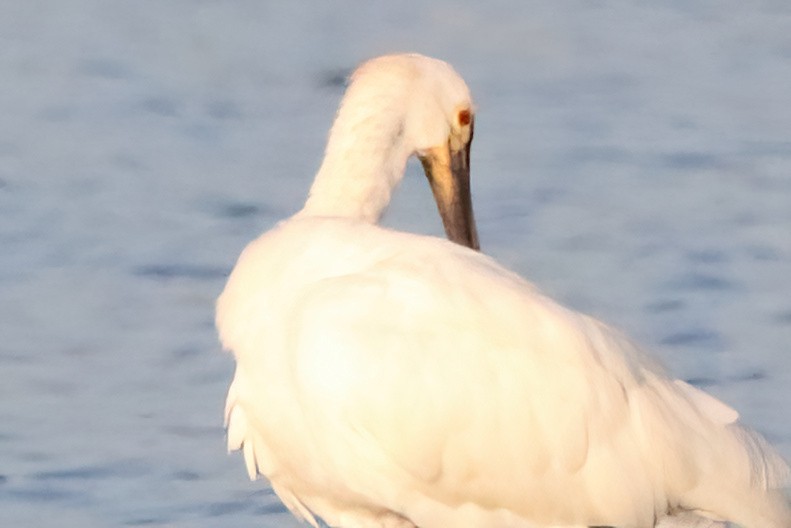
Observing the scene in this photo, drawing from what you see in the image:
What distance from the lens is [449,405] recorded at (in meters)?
7.18

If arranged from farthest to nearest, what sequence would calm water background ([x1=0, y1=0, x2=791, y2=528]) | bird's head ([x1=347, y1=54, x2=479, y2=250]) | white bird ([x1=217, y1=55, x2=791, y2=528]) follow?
calm water background ([x1=0, y1=0, x2=791, y2=528]), bird's head ([x1=347, y1=54, x2=479, y2=250]), white bird ([x1=217, y1=55, x2=791, y2=528])

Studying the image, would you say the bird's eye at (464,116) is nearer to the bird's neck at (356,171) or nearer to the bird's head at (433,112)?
the bird's head at (433,112)

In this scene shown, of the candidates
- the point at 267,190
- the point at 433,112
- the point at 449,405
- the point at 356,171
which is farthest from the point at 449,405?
the point at 267,190

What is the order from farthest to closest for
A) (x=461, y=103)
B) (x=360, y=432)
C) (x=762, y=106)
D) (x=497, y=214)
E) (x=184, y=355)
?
(x=762, y=106), (x=497, y=214), (x=184, y=355), (x=461, y=103), (x=360, y=432)

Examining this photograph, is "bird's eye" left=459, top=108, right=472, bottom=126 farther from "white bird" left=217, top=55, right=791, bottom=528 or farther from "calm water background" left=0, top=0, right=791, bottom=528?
"calm water background" left=0, top=0, right=791, bottom=528

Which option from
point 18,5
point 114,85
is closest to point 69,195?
point 114,85

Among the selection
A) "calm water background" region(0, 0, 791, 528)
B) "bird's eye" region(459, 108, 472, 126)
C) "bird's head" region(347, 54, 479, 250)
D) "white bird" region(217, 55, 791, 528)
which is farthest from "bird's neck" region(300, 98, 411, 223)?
"calm water background" region(0, 0, 791, 528)

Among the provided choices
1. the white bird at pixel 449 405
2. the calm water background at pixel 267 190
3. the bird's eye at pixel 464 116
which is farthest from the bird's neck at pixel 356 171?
the calm water background at pixel 267 190

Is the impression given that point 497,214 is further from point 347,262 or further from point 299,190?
point 347,262

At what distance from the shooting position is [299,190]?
40.6 feet

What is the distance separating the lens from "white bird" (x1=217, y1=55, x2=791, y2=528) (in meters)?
7.07

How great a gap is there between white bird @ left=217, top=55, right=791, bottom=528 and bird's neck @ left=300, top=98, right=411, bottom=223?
0.54m

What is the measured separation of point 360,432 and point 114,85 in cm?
756

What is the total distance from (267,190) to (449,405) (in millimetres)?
5359
